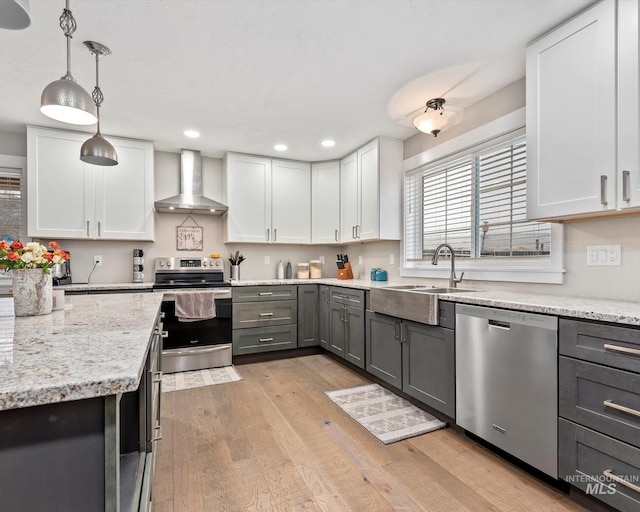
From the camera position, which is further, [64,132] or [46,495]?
[64,132]

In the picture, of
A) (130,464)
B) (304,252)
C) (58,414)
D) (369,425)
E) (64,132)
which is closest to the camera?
(58,414)

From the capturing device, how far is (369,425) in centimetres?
236

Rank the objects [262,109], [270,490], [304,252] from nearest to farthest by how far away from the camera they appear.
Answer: [270,490]
[262,109]
[304,252]

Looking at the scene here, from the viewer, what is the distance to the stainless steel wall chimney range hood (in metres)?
3.92

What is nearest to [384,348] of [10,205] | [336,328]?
[336,328]

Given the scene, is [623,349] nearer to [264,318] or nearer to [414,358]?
[414,358]

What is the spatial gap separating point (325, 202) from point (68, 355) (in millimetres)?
3822

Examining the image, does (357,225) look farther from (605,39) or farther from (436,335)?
(605,39)

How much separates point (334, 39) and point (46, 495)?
2.36 metres

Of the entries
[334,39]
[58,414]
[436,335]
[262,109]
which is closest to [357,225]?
[262,109]

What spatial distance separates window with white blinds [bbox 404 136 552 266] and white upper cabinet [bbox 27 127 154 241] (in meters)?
2.86

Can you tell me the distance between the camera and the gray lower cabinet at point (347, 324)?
3.29 meters

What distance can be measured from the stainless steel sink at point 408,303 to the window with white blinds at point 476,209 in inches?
20.1

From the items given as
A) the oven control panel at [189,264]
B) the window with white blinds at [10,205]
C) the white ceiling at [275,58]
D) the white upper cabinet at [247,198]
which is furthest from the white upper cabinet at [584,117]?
the window with white blinds at [10,205]
